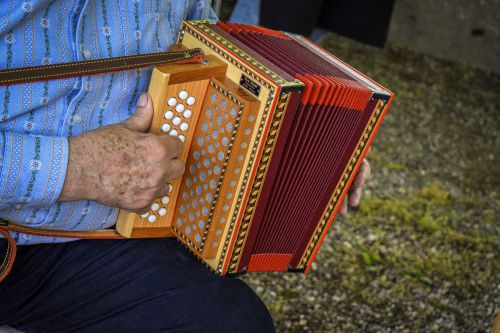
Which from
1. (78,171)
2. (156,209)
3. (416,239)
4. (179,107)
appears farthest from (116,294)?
(416,239)

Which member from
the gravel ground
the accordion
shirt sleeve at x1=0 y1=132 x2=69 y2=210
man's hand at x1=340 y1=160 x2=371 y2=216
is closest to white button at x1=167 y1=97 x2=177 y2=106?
the accordion

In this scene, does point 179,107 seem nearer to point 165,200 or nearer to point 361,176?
point 165,200

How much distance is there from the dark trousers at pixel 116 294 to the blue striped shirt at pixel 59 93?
83 millimetres

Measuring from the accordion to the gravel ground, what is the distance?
1.00m

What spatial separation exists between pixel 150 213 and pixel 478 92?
13.2 ft

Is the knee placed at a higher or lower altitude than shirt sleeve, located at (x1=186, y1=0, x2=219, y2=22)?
lower

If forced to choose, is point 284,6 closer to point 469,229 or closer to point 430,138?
point 430,138

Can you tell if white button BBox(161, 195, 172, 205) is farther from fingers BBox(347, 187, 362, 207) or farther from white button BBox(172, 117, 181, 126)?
fingers BBox(347, 187, 362, 207)

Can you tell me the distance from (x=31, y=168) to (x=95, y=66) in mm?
264

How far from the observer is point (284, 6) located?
3834 millimetres

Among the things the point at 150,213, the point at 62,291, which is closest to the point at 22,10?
the point at 150,213

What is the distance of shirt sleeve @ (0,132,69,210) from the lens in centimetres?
134

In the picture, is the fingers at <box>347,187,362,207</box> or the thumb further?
the fingers at <box>347,187,362,207</box>

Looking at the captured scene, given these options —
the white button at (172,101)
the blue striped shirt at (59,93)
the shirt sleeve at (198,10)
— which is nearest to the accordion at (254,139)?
the white button at (172,101)
